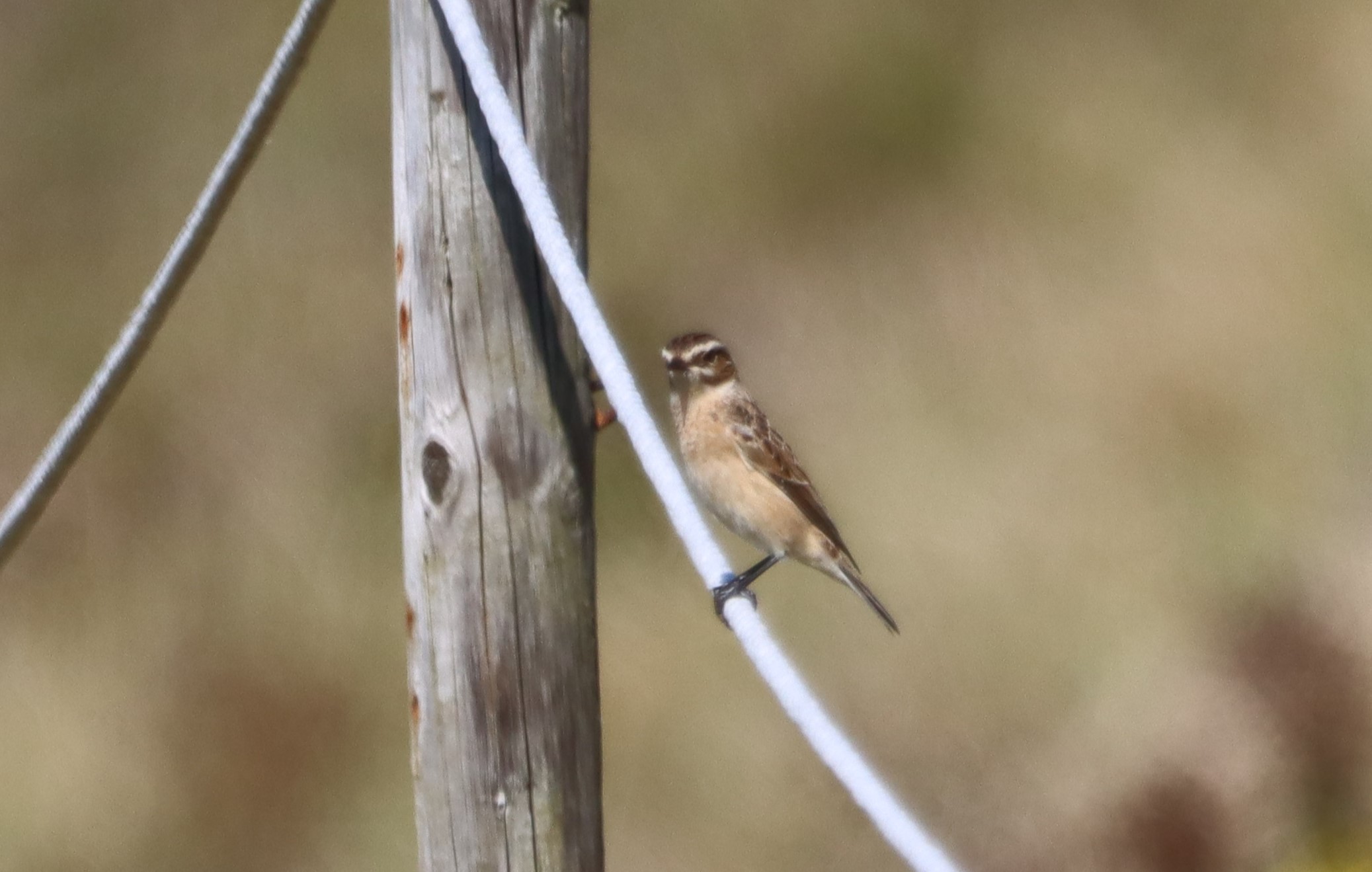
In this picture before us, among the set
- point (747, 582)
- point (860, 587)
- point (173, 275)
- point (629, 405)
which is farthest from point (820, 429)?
point (629, 405)

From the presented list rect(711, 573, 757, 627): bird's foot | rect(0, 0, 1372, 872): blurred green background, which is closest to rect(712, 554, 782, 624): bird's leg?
rect(711, 573, 757, 627): bird's foot

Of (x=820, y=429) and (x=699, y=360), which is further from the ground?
(x=820, y=429)

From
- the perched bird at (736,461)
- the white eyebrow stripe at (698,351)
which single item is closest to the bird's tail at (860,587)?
the perched bird at (736,461)

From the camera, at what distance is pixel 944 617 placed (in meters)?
7.79

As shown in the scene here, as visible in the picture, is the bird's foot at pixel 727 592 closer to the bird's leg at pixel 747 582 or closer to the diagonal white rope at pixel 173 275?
the bird's leg at pixel 747 582

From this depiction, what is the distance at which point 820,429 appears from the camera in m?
8.41

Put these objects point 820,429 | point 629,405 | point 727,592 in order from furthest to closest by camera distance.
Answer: point 820,429
point 727,592
point 629,405

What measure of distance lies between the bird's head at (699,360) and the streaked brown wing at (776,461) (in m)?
0.15

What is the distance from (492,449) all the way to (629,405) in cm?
42

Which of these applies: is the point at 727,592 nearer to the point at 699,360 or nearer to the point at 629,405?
the point at 629,405

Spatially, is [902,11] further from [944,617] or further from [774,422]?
[944,617]

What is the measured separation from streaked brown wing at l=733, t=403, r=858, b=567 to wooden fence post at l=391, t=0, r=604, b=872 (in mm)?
2363

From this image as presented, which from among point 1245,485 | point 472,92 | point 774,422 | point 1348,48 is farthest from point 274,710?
point 1348,48

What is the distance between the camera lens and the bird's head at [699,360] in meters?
5.07
